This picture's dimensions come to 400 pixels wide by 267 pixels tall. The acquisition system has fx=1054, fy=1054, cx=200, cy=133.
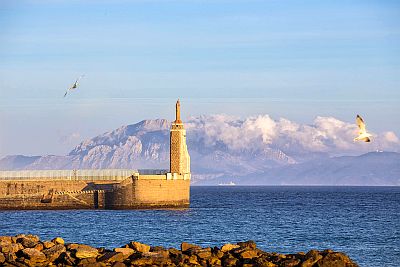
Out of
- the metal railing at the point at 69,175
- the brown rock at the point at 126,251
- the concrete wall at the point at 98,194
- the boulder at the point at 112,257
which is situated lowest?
the boulder at the point at 112,257

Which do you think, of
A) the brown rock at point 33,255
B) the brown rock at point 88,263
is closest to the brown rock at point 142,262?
the brown rock at point 88,263

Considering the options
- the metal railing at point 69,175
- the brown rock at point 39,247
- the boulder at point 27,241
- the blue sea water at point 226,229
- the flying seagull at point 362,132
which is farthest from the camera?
the metal railing at point 69,175

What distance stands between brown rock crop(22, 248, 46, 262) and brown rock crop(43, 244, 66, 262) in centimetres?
31

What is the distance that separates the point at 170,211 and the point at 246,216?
300 inches

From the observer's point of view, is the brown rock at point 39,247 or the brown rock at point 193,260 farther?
the brown rock at point 39,247

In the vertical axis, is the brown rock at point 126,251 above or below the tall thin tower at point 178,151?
below

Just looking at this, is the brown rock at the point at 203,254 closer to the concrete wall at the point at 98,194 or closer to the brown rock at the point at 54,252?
the brown rock at the point at 54,252

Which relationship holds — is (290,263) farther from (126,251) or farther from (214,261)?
(126,251)

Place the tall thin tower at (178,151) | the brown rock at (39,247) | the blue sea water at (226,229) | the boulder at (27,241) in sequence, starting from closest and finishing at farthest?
the brown rock at (39,247)
the boulder at (27,241)
the blue sea water at (226,229)
the tall thin tower at (178,151)

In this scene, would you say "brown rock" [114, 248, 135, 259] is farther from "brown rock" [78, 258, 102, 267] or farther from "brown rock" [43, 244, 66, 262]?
"brown rock" [43, 244, 66, 262]

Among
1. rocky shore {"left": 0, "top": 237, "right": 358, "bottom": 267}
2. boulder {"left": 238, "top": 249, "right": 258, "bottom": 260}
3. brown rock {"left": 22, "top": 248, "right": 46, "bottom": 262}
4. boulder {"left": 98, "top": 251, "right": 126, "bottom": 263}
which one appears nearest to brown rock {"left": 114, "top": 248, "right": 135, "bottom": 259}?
rocky shore {"left": 0, "top": 237, "right": 358, "bottom": 267}

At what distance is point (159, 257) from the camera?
45.8 meters

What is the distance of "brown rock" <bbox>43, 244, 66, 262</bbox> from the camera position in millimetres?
47031

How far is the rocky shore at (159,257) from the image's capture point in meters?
44.7
